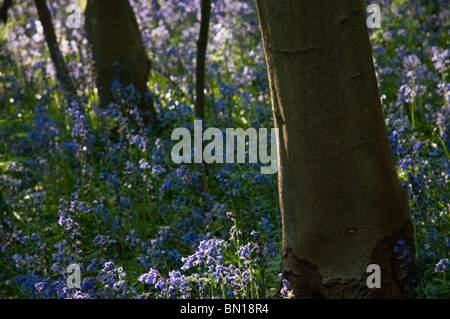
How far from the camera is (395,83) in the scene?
577cm

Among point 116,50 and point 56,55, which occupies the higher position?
point 56,55

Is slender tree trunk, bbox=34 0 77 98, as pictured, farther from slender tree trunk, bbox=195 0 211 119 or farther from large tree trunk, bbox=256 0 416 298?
large tree trunk, bbox=256 0 416 298

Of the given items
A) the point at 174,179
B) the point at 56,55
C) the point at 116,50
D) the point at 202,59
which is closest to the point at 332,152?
the point at 174,179

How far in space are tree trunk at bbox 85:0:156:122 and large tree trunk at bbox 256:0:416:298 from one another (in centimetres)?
293

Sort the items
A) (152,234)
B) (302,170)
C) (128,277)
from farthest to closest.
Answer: (152,234)
(128,277)
(302,170)

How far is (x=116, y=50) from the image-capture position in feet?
19.0

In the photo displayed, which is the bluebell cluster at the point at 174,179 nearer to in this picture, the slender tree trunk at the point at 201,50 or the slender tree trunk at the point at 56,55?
the slender tree trunk at the point at 56,55

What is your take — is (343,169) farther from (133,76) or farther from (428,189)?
(133,76)

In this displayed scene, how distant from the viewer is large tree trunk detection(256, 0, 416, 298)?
2.76 meters

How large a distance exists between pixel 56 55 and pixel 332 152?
4.17 metres

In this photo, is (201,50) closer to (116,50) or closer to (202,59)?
(202,59)

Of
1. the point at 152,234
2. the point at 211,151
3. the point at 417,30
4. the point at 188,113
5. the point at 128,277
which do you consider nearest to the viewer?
the point at 128,277

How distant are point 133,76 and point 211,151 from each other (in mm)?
1389
